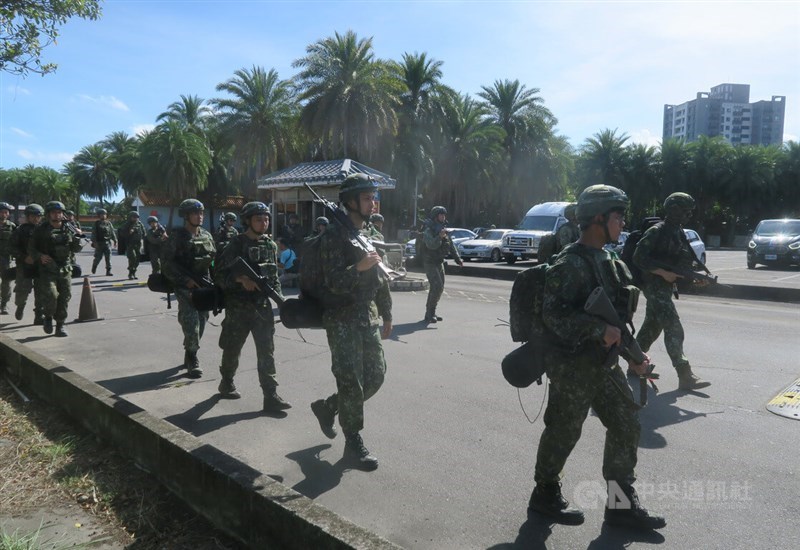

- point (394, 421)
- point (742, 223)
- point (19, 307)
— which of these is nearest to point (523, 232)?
point (19, 307)

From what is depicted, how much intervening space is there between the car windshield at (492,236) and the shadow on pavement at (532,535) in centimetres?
2417

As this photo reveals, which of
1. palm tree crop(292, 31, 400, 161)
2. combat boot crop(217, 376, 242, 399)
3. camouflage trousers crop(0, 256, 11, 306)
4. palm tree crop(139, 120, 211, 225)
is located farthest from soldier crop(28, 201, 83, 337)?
palm tree crop(139, 120, 211, 225)

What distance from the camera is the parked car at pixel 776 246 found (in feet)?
69.9

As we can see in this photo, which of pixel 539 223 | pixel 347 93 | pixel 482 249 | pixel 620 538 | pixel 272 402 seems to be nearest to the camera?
pixel 620 538

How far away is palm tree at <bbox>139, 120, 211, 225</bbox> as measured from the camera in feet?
132

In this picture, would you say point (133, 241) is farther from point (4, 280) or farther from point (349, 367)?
point (349, 367)

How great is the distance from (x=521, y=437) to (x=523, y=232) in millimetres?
19542

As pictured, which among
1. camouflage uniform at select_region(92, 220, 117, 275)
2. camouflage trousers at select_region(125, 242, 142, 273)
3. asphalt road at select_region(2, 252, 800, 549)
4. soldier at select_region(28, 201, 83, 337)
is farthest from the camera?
camouflage uniform at select_region(92, 220, 117, 275)

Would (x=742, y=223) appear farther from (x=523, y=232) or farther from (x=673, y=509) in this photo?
(x=673, y=509)

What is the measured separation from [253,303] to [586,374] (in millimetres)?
3240

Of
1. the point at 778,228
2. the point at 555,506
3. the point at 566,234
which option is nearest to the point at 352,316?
the point at 555,506

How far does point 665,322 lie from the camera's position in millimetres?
5816

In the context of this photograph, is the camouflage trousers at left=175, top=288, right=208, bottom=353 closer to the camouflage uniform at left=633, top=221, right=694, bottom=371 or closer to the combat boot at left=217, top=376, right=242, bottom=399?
the combat boot at left=217, top=376, right=242, bottom=399

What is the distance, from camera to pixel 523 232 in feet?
77.6
